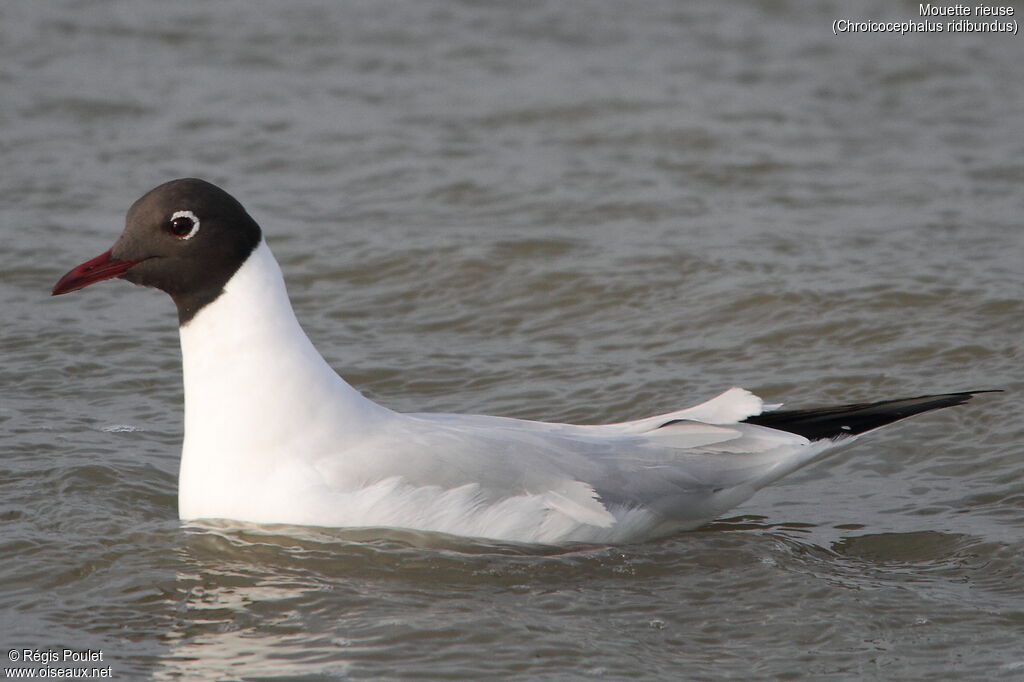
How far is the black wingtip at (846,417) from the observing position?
589cm

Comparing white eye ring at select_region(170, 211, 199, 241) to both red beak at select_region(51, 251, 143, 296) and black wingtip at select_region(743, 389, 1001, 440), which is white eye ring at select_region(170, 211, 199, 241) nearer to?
red beak at select_region(51, 251, 143, 296)

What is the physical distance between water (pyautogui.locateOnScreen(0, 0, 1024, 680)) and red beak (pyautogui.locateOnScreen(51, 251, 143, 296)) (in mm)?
923

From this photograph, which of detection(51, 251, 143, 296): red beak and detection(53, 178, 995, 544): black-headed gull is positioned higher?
detection(51, 251, 143, 296): red beak

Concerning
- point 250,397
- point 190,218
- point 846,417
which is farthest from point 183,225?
point 846,417

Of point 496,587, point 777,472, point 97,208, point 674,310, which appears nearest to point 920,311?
point 674,310

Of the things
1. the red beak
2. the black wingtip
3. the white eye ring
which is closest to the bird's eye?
the white eye ring

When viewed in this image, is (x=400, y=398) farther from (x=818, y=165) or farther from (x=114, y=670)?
(x=818, y=165)

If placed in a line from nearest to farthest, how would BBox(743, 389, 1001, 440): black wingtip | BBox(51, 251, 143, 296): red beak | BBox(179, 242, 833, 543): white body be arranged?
BBox(179, 242, 833, 543): white body, BBox(51, 251, 143, 296): red beak, BBox(743, 389, 1001, 440): black wingtip

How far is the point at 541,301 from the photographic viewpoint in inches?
343

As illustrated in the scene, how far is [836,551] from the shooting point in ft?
19.3

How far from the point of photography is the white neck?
552 cm

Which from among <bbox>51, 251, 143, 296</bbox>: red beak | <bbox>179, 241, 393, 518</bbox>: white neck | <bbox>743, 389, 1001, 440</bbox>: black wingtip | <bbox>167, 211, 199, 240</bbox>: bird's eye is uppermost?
<bbox>167, 211, 199, 240</bbox>: bird's eye

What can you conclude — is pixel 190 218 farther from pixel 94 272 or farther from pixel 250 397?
A: pixel 250 397

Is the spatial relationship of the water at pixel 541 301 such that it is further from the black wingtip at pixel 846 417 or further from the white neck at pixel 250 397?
the black wingtip at pixel 846 417
